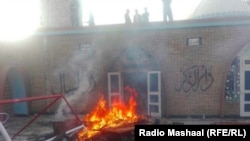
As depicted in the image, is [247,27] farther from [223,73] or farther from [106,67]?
[106,67]

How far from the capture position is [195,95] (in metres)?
13.0

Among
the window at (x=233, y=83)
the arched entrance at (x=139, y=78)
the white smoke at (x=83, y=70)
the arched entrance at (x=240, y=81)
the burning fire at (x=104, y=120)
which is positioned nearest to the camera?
the burning fire at (x=104, y=120)

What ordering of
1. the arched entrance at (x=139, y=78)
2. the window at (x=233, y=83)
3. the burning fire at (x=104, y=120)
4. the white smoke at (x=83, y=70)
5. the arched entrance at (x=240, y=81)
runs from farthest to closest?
the white smoke at (x=83, y=70) < the arched entrance at (x=139, y=78) < the window at (x=233, y=83) < the arched entrance at (x=240, y=81) < the burning fire at (x=104, y=120)

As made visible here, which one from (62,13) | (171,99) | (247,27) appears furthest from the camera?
(62,13)

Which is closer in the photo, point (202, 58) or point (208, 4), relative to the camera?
point (202, 58)

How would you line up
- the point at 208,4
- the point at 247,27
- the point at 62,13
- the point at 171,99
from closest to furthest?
the point at 247,27, the point at 171,99, the point at 208,4, the point at 62,13


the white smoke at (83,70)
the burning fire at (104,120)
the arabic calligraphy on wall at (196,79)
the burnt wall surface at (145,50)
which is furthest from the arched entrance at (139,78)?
the burning fire at (104,120)

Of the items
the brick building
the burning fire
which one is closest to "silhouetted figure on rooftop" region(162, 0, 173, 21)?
the brick building

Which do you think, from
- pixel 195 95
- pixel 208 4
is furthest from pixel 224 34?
pixel 208 4

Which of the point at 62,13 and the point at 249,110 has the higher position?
the point at 62,13

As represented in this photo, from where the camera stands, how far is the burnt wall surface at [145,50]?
1274 centimetres

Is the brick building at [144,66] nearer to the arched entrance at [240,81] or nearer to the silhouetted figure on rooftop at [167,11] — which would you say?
the arched entrance at [240,81]

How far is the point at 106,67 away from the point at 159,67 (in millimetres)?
2818

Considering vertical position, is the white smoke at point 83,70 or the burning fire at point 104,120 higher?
the white smoke at point 83,70
